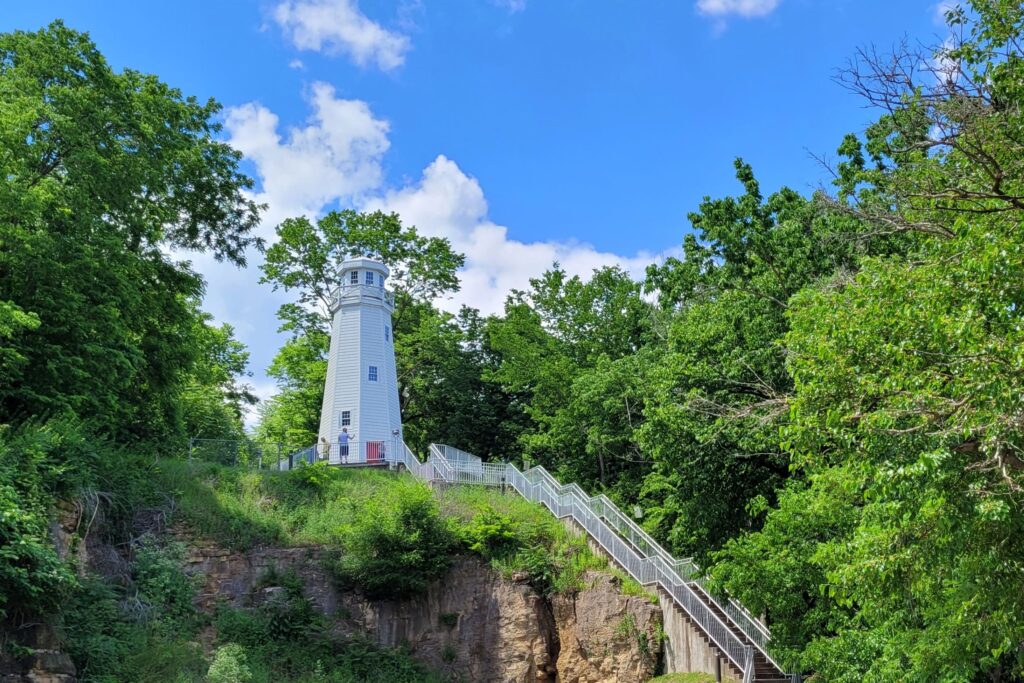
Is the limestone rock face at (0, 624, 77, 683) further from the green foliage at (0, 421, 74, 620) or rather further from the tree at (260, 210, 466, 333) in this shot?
the tree at (260, 210, 466, 333)

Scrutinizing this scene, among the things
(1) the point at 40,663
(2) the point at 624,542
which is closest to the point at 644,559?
(2) the point at 624,542

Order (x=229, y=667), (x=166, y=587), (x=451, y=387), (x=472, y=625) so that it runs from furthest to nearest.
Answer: (x=451, y=387) < (x=472, y=625) < (x=166, y=587) < (x=229, y=667)

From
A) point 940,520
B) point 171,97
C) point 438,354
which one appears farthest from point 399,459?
point 940,520

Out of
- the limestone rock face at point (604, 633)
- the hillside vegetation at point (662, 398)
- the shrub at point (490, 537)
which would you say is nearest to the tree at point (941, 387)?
the hillside vegetation at point (662, 398)

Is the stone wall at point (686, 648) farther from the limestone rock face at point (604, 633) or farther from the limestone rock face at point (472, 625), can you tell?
the limestone rock face at point (472, 625)

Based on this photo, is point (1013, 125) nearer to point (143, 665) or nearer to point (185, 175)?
point (143, 665)

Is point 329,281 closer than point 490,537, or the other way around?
point 490,537

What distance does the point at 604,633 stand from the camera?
2031cm

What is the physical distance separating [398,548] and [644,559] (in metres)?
6.16

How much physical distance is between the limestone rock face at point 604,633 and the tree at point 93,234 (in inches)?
496

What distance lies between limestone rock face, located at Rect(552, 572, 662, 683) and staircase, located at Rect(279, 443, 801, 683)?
2.32 ft

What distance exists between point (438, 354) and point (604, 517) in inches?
654

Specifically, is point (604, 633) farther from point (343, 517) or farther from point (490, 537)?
point (343, 517)

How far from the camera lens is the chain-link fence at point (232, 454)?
27.4 m
